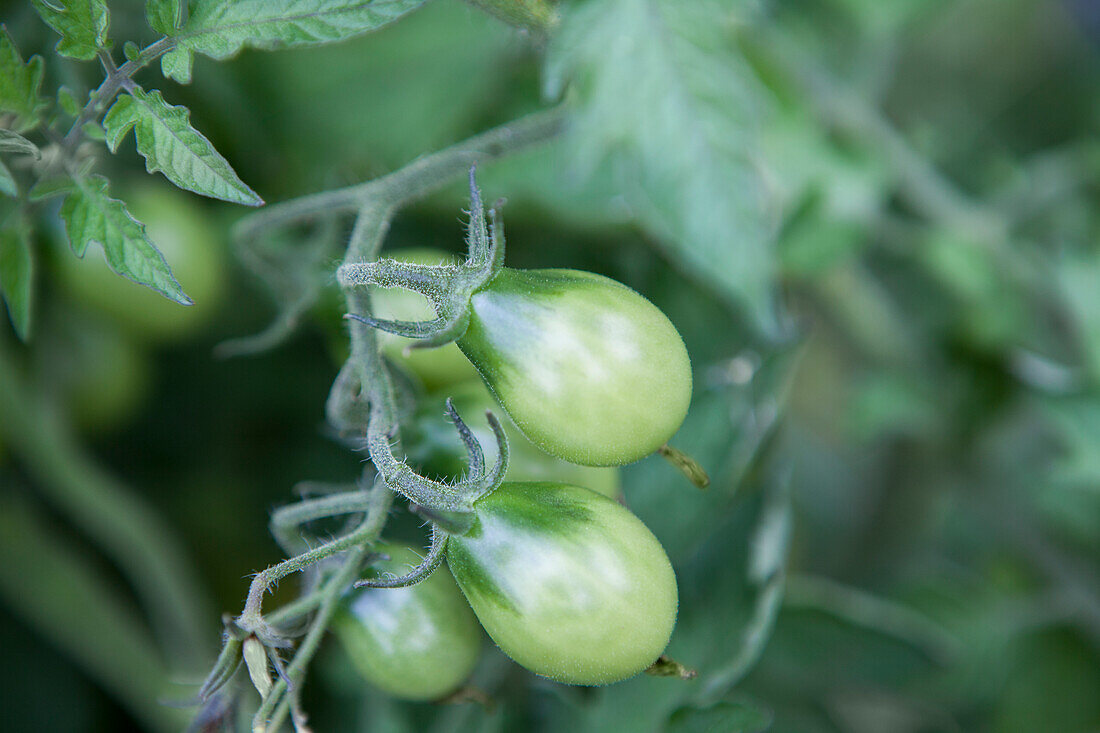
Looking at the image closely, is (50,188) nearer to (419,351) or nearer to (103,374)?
(419,351)

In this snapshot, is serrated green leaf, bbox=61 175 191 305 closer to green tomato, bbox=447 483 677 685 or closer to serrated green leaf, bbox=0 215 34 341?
serrated green leaf, bbox=0 215 34 341

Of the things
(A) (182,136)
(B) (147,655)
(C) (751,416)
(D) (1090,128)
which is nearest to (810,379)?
(D) (1090,128)

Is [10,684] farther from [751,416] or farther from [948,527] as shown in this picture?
[948,527]

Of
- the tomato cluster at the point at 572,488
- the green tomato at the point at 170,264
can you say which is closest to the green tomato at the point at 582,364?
the tomato cluster at the point at 572,488

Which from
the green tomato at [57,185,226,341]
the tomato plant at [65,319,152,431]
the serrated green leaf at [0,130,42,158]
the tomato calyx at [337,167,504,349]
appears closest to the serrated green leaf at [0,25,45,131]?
the serrated green leaf at [0,130,42,158]

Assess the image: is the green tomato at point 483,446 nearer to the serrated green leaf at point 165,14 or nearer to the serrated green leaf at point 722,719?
the serrated green leaf at point 722,719

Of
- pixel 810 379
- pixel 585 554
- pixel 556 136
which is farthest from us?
pixel 810 379

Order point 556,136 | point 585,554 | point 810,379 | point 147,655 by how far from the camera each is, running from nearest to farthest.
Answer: point 585,554 < point 556,136 < point 147,655 < point 810,379
